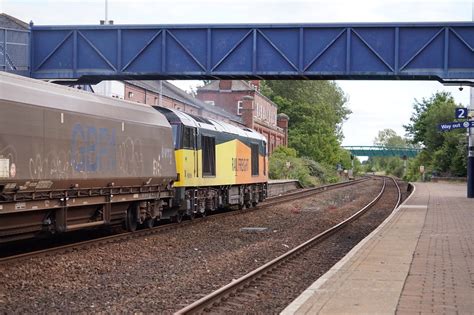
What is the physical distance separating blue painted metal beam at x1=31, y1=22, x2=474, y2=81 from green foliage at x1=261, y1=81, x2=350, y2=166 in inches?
2158

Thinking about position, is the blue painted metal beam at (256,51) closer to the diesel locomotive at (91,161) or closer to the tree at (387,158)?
the diesel locomotive at (91,161)

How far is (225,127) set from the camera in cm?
2445

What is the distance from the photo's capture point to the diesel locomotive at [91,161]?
1105 cm

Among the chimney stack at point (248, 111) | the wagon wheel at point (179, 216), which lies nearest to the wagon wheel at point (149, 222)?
the wagon wheel at point (179, 216)

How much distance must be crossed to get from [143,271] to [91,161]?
3252 millimetres

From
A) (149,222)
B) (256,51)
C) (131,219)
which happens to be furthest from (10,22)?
(131,219)

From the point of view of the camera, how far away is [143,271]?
11.2 meters

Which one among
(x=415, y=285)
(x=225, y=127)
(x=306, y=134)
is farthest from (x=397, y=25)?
(x=306, y=134)

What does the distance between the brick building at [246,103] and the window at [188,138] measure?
46.6 meters

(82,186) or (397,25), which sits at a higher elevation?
(397,25)

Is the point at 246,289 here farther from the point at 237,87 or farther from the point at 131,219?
the point at 237,87

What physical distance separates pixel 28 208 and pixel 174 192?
753 cm

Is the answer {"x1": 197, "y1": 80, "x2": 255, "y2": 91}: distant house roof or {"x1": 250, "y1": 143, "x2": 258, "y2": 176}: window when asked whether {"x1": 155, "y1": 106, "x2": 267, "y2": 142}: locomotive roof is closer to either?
{"x1": 250, "y1": 143, "x2": 258, "y2": 176}: window

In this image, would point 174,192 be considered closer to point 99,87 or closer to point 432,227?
point 432,227
